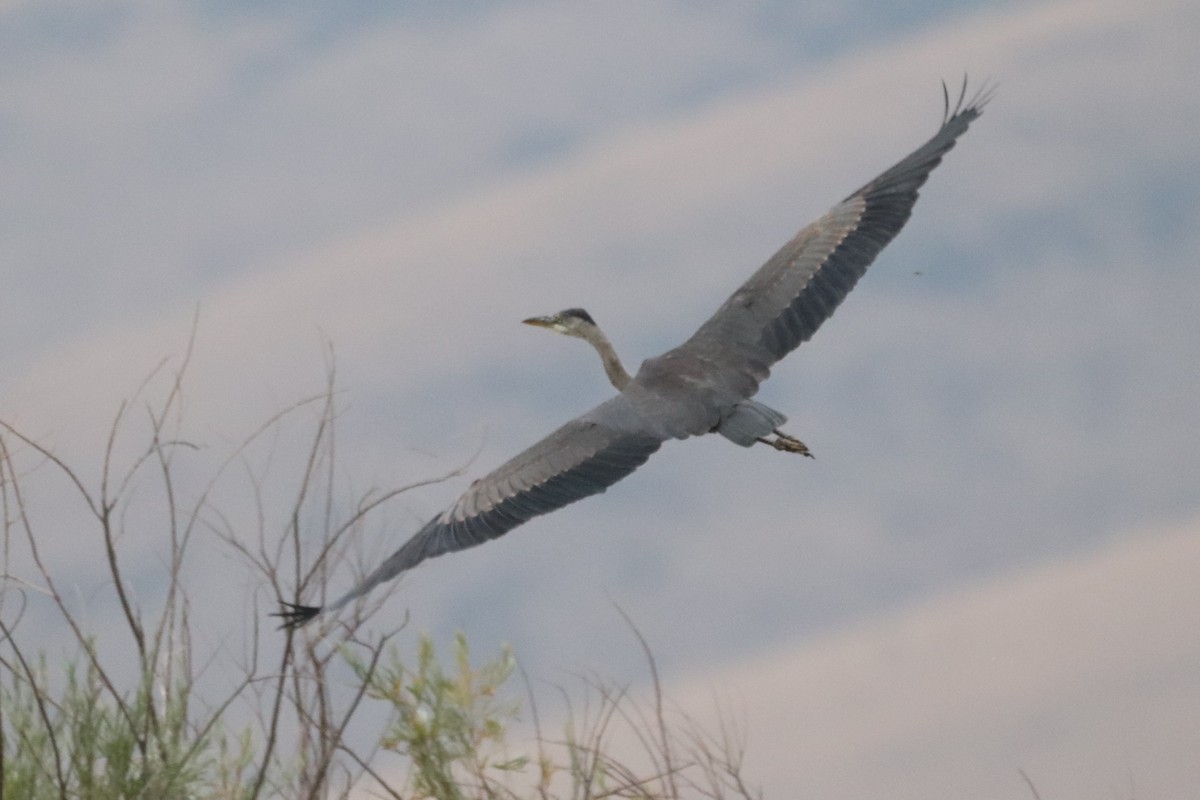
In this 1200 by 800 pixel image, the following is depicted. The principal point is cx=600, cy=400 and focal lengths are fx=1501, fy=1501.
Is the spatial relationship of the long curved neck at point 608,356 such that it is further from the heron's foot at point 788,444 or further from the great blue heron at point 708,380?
the heron's foot at point 788,444

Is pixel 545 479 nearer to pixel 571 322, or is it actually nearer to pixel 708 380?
pixel 708 380

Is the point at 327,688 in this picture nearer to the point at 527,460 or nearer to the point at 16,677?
the point at 16,677

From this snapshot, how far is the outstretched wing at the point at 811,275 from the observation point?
6125mm

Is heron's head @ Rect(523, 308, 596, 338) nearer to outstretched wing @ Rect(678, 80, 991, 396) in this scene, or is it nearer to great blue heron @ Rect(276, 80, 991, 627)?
great blue heron @ Rect(276, 80, 991, 627)

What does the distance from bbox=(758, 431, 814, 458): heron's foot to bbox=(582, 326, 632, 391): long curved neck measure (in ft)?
3.31

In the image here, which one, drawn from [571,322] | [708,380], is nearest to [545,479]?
[708,380]

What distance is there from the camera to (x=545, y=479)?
556cm

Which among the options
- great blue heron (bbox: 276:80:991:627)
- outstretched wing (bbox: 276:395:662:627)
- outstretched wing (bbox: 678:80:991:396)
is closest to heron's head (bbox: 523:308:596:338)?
great blue heron (bbox: 276:80:991:627)

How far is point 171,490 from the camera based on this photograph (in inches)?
165

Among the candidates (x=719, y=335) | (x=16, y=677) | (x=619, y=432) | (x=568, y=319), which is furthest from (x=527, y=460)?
(x=16, y=677)

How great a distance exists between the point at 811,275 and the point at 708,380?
3.00 ft

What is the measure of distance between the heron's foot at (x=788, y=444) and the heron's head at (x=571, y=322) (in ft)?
3.97

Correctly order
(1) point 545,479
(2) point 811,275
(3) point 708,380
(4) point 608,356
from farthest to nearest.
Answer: (4) point 608,356, (2) point 811,275, (3) point 708,380, (1) point 545,479

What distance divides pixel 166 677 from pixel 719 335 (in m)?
2.82
